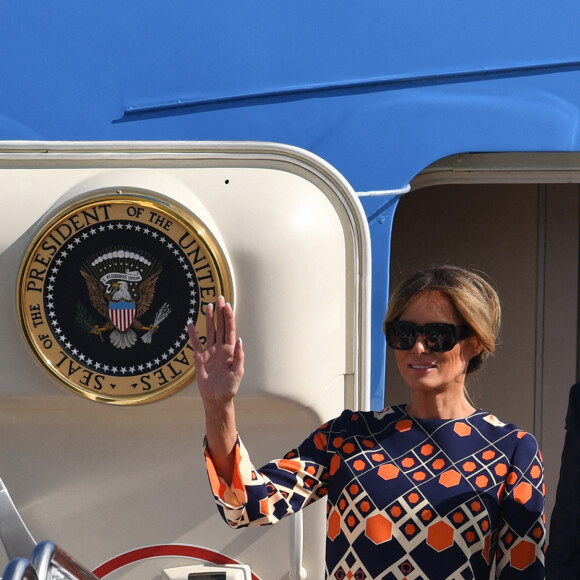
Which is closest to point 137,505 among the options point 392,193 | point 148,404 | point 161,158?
point 148,404

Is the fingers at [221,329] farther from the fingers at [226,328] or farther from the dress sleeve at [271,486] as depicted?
the dress sleeve at [271,486]

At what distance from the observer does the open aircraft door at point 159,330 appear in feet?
6.98

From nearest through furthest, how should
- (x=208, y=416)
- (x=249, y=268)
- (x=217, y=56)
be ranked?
(x=208, y=416)
(x=249, y=268)
(x=217, y=56)

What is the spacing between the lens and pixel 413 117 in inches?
90.4

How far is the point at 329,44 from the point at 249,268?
0.59 metres

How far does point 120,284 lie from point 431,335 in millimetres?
751

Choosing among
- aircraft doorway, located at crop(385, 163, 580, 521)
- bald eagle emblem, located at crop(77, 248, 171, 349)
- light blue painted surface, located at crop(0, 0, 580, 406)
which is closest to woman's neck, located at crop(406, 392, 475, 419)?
light blue painted surface, located at crop(0, 0, 580, 406)

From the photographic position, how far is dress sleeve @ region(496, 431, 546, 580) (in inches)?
64.6

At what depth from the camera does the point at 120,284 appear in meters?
2.14

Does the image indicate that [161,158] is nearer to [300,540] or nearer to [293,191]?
[293,191]

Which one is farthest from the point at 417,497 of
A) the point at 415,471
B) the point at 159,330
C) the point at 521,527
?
the point at 159,330

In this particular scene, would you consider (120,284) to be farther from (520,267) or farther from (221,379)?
(520,267)

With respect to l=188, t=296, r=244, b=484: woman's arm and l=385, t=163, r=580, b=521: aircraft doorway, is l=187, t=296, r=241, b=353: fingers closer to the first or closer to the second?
l=188, t=296, r=244, b=484: woman's arm

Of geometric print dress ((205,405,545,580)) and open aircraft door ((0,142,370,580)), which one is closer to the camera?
geometric print dress ((205,405,545,580))
